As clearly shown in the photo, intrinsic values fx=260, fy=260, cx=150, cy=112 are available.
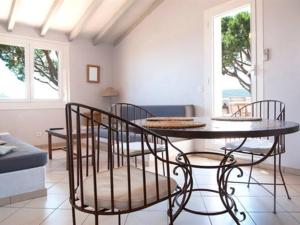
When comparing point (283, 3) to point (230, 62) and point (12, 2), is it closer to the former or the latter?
point (230, 62)

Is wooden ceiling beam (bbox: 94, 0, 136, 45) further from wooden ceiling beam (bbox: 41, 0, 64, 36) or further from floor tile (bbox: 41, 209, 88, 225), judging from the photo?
floor tile (bbox: 41, 209, 88, 225)

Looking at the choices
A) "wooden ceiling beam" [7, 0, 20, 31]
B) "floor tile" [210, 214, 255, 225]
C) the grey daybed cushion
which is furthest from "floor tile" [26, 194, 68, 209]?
"wooden ceiling beam" [7, 0, 20, 31]

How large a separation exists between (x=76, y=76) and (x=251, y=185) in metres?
4.07

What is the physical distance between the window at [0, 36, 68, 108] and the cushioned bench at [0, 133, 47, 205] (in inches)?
105

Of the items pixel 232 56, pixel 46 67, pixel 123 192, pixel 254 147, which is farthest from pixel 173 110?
pixel 123 192

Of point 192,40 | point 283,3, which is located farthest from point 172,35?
point 283,3

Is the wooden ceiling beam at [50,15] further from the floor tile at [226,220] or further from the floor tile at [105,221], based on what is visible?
the floor tile at [226,220]

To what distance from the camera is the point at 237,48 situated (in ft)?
12.5

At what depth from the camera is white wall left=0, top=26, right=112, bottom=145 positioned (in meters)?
4.73

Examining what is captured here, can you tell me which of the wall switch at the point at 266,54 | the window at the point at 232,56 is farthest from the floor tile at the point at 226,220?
the wall switch at the point at 266,54

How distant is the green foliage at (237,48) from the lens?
3.64m

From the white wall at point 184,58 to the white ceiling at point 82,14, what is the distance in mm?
263

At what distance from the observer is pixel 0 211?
Answer: 2.13 m

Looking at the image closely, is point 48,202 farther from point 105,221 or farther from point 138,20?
point 138,20
